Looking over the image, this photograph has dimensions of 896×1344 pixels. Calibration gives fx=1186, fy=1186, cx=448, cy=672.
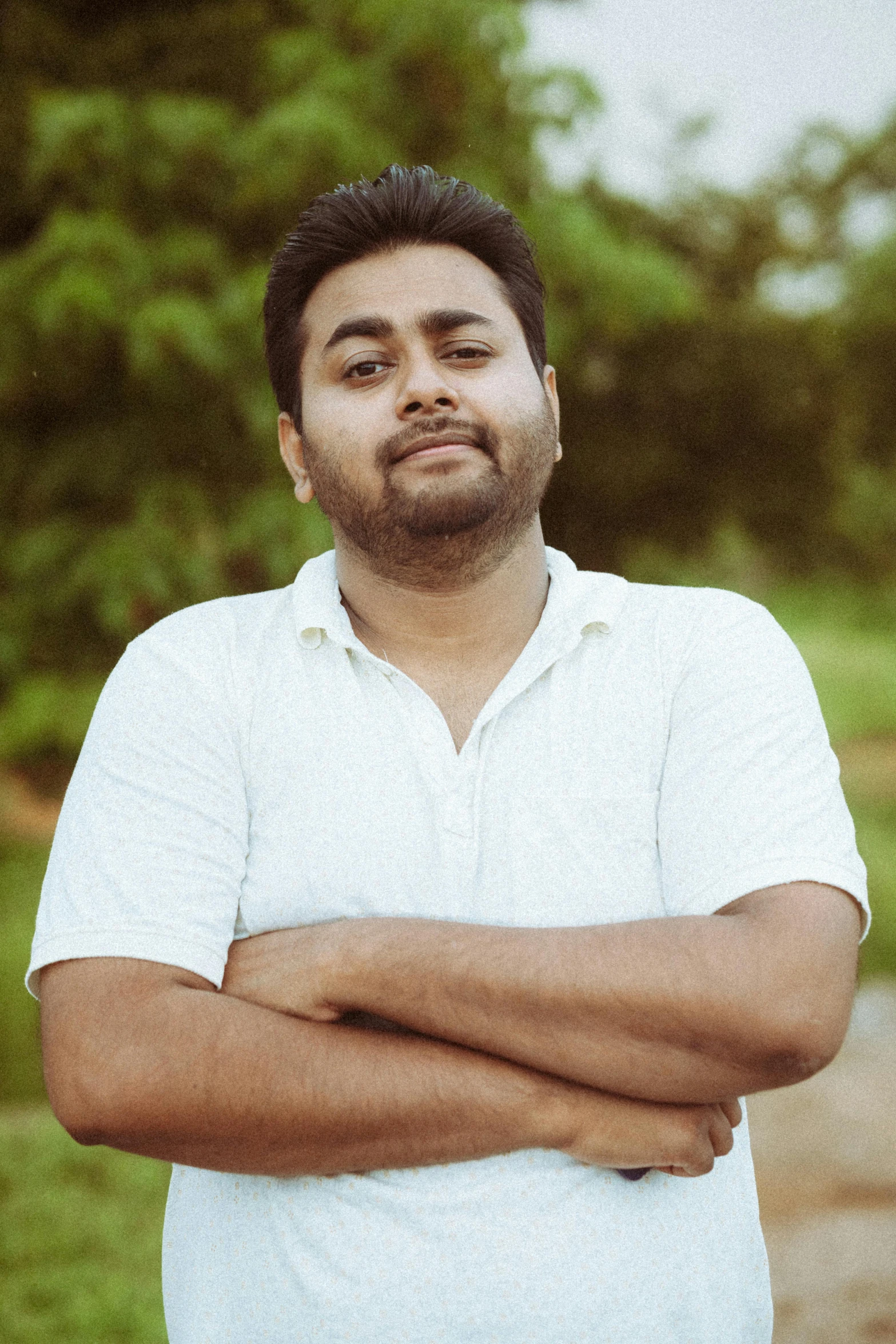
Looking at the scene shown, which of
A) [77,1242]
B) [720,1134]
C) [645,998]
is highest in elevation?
[645,998]

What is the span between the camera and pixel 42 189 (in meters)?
4.02

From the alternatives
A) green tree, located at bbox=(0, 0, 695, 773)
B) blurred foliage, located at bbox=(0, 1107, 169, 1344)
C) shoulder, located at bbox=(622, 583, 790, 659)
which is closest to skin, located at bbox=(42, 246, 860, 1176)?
shoulder, located at bbox=(622, 583, 790, 659)

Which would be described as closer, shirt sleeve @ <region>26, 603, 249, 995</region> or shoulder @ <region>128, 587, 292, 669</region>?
shirt sleeve @ <region>26, 603, 249, 995</region>

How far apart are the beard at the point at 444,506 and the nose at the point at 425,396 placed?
16 millimetres

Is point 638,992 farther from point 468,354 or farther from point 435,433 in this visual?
point 468,354

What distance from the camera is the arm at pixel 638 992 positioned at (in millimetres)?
1260

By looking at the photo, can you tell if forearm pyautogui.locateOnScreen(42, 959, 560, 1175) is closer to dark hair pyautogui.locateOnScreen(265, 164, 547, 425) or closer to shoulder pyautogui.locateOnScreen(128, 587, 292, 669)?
shoulder pyautogui.locateOnScreen(128, 587, 292, 669)

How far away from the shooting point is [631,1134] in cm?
128

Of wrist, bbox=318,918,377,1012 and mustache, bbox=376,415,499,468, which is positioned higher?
mustache, bbox=376,415,499,468

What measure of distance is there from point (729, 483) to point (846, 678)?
206cm

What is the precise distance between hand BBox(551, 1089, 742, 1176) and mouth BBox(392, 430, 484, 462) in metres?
0.82

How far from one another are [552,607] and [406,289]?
0.50 meters

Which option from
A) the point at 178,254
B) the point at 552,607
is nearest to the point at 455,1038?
the point at 552,607

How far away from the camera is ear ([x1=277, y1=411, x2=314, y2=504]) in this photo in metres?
1.87
